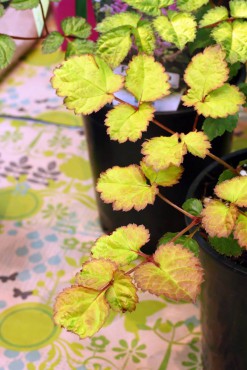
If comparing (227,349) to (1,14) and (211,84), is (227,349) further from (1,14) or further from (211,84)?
(1,14)

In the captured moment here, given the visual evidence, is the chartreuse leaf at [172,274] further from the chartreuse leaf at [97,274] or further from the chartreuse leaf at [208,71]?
the chartreuse leaf at [208,71]

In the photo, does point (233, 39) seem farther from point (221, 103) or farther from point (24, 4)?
point (24, 4)

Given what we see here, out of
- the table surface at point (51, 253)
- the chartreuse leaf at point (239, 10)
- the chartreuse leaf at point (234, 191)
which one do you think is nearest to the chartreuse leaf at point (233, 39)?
the chartreuse leaf at point (239, 10)

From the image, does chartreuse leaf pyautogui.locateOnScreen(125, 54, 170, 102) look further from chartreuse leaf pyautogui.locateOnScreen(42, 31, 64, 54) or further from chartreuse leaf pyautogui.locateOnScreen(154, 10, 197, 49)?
chartreuse leaf pyautogui.locateOnScreen(42, 31, 64, 54)

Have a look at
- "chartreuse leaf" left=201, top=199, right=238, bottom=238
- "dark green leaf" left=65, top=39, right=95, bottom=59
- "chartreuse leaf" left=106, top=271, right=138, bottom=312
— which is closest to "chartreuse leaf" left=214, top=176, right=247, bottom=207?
"chartreuse leaf" left=201, top=199, right=238, bottom=238

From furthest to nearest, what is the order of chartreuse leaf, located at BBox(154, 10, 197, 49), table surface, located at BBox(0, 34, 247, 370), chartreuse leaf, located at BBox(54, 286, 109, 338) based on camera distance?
table surface, located at BBox(0, 34, 247, 370) → chartreuse leaf, located at BBox(154, 10, 197, 49) → chartreuse leaf, located at BBox(54, 286, 109, 338)

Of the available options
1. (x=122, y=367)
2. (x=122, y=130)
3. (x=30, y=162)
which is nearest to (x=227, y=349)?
(x=122, y=367)

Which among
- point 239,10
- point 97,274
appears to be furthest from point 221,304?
point 239,10
